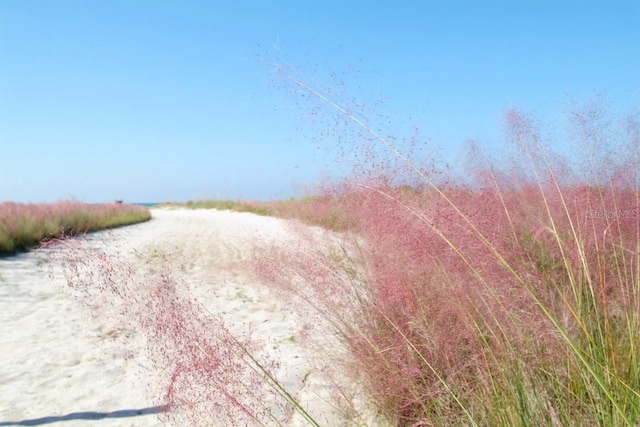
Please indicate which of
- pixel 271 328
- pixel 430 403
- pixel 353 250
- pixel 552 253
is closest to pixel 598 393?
pixel 430 403

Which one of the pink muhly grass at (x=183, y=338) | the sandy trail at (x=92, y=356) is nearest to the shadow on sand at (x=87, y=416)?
the sandy trail at (x=92, y=356)

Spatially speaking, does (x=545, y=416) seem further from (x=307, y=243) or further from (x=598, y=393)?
(x=307, y=243)

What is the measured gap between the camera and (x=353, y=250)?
2688 mm

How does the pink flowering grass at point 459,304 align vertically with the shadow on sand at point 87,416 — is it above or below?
above

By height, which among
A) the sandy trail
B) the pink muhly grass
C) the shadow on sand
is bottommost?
the shadow on sand

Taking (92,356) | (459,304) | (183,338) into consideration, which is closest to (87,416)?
(92,356)

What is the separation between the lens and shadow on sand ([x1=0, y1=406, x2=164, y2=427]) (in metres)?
2.16

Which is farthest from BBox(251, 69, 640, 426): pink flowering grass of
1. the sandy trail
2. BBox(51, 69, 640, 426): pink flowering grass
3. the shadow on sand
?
the shadow on sand

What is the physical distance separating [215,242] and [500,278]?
27.5 ft

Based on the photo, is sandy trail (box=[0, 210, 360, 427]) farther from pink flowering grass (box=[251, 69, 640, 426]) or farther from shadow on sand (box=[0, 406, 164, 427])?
pink flowering grass (box=[251, 69, 640, 426])

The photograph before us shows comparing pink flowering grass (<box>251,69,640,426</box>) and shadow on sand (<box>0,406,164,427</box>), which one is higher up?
pink flowering grass (<box>251,69,640,426</box>)

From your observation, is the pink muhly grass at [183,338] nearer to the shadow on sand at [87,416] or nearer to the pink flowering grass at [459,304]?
the pink flowering grass at [459,304]

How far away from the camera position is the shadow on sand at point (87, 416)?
216 centimetres

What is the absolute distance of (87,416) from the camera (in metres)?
2.24
